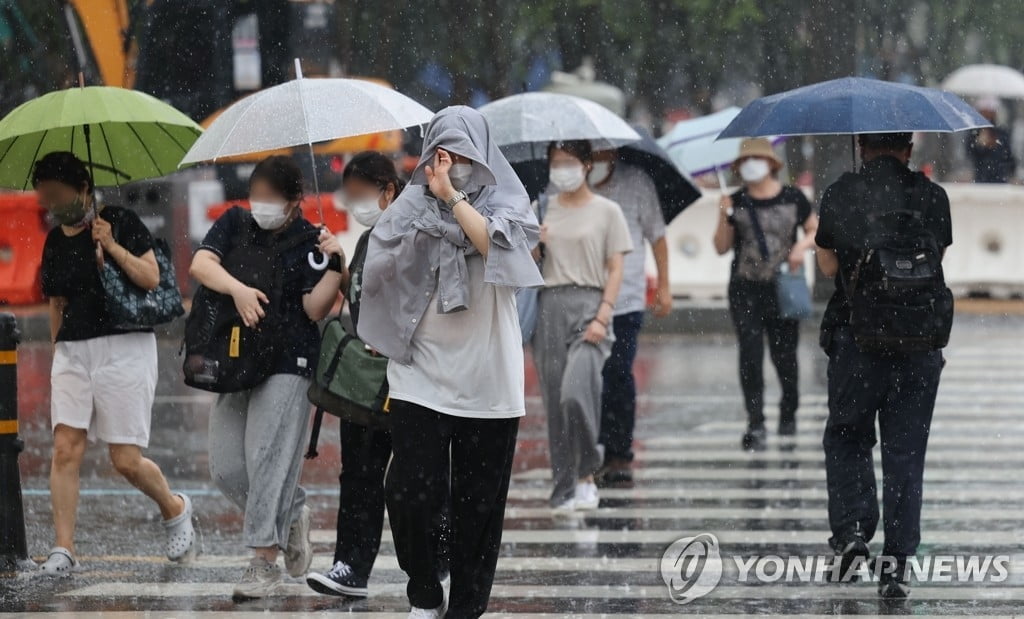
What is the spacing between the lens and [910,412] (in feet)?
22.7

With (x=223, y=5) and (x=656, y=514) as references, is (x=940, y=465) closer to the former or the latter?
(x=656, y=514)

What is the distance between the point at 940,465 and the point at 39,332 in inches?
381

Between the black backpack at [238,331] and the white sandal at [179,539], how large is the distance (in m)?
0.99

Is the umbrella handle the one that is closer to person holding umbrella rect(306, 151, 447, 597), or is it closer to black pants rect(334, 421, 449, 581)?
person holding umbrella rect(306, 151, 447, 597)

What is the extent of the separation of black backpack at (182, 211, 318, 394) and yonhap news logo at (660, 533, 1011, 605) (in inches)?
73.9

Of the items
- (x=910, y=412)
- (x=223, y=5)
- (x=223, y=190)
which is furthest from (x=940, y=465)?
(x=223, y=5)

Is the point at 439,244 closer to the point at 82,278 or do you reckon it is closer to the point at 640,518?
the point at 82,278

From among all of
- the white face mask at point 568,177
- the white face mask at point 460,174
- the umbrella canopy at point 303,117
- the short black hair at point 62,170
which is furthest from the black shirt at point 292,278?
the white face mask at point 568,177

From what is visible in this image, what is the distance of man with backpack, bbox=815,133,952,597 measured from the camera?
675cm

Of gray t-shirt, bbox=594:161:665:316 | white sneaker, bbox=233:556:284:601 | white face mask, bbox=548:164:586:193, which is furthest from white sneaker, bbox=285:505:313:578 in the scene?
gray t-shirt, bbox=594:161:665:316

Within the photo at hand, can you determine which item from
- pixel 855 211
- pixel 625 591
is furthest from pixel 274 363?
pixel 855 211

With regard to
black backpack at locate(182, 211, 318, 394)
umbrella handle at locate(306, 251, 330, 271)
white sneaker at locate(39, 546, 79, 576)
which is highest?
umbrella handle at locate(306, 251, 330, 271)

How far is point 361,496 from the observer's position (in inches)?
271

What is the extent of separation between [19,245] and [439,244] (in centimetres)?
1386
